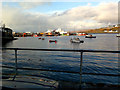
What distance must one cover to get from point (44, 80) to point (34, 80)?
12.2 inches

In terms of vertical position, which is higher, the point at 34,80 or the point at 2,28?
the point at 2,28

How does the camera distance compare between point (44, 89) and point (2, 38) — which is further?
point (2, 38)

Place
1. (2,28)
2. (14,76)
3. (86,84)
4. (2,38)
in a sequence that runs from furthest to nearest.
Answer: (2,38), (2,28), (14,76), (86,84)

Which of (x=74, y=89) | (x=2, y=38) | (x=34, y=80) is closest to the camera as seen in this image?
(x=74, y=89)

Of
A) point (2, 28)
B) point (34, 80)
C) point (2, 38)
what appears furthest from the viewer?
point (2, 38)

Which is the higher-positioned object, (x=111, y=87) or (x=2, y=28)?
(x=2, y=28)

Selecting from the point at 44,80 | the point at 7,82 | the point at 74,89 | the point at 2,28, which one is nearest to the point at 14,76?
the point at 7,82

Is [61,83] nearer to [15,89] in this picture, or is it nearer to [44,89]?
[44,89]

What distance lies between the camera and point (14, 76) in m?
3.97

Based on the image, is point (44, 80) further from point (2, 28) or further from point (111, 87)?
point (2, 28)

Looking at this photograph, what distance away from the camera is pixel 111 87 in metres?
3.13

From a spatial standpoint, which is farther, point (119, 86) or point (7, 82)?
point (7, 82)

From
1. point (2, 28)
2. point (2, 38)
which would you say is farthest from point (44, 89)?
point (2, 38)

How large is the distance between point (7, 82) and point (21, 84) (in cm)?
47
